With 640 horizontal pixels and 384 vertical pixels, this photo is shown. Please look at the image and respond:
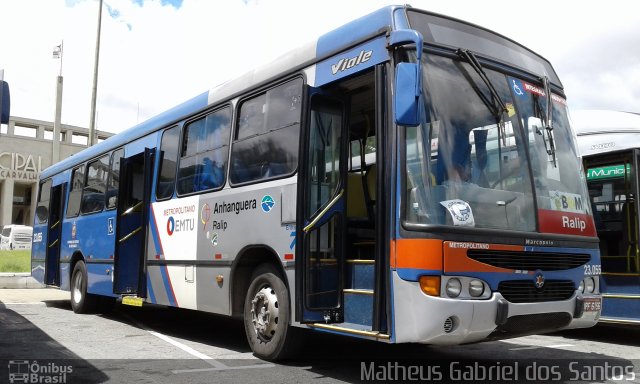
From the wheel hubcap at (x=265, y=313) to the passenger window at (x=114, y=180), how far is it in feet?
15.1

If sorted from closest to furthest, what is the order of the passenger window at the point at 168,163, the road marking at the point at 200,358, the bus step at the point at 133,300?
1. the road marking at the point at 200,358
2. the passenger window at the point at 168,163
3. the bus step at the point at 133,300

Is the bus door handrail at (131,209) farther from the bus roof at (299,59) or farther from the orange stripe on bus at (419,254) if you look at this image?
the orange stripe on bus at (419,254)

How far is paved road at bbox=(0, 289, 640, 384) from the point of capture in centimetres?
593

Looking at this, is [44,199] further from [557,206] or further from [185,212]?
[557,206]

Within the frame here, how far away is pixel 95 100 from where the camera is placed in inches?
813

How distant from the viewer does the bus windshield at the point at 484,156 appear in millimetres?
5051

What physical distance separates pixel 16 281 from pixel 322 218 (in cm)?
1354

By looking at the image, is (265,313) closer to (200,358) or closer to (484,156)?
(200,358)

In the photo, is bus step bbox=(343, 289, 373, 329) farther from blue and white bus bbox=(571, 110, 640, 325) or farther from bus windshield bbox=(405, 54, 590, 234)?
blue and white bus bbox=(571, 110, 640, 325)

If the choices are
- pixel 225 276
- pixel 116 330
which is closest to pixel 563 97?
pixel 225 276

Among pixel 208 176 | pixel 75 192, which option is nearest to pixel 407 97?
pixel 208 176

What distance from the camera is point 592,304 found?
5750 mm

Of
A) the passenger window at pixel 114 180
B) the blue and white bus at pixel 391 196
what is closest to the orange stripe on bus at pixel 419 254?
the blue and white bus at pixel 391 196

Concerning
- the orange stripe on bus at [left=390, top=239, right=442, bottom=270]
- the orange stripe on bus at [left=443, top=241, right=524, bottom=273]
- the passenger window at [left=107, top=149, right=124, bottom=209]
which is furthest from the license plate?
the passenger window at [left=107, top=149, right=124, bottom=209]
